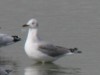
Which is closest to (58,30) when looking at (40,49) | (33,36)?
(33,36)

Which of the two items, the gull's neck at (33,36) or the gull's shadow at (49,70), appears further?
the gull's neck at (33,36)

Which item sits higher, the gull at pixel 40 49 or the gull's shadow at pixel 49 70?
the gull at pixel 40 49

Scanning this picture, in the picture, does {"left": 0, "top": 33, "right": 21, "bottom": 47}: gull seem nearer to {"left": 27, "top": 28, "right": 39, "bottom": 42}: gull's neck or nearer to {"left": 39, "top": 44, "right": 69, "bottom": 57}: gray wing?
{"left": 27, "top": 28, "right": 39, "bottom": 42}: gull's neck

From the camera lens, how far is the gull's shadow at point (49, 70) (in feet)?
45.7

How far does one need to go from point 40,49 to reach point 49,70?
0.74 m

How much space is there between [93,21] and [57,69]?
5.54 m

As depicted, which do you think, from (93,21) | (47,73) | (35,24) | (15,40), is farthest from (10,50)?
(93,21)

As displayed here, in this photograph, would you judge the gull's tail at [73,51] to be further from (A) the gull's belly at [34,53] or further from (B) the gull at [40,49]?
(A) the gull's belly at [34,53]

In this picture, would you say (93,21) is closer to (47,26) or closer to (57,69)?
(47,26)

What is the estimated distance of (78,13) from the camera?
2091 centimetres

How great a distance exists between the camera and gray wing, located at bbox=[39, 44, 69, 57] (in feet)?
49.1

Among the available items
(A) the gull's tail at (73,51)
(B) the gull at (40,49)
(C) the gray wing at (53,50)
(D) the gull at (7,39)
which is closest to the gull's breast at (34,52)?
(B) the gull at (40,49)

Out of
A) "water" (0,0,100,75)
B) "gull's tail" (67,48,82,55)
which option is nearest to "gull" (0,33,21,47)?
"water" (0,0,100,75)

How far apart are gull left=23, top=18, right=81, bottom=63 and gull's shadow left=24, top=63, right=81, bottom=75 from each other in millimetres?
214
